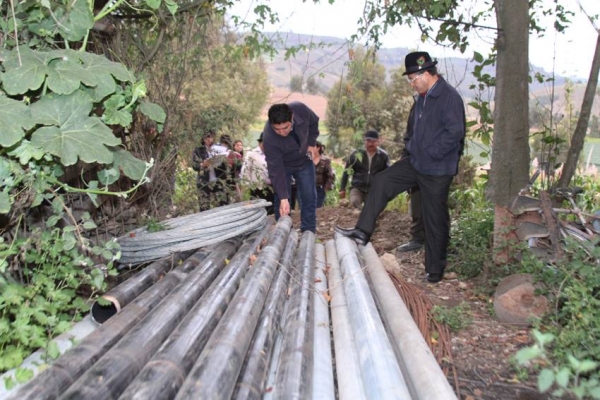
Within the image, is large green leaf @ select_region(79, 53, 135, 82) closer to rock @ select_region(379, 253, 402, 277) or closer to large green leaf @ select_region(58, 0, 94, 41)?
large green leaf @ select_region(58, 0, 94, 41)

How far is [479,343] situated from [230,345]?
1731 mm

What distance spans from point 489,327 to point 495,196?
1824mm

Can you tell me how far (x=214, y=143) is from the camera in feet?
18.4

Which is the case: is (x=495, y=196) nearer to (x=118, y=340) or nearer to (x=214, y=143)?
(x=214, y=143)

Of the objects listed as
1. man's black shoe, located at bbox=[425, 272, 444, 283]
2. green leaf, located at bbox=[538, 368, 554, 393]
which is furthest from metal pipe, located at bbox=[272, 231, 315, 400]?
man's black shoe, located at bbox=[425, 272, 444, 283]

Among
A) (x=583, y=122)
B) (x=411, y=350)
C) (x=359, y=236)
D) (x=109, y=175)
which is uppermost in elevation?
(x=109, y=175)

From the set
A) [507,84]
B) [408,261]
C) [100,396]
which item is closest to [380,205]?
[408,261]

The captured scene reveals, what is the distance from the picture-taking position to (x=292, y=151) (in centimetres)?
500

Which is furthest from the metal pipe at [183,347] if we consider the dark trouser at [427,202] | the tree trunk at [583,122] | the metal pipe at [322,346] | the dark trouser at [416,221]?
the tree trunk at [583,122]

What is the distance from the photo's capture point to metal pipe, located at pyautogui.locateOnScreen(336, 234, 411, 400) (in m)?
1.97

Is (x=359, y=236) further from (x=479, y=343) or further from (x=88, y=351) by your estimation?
(x=88, y=351)

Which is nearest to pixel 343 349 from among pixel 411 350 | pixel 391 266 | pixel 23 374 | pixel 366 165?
pixel 411 350

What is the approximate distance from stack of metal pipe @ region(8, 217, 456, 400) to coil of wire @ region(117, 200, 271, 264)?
0.14 meters

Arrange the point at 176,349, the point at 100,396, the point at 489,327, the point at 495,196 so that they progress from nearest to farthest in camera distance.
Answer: the point at 100,396, the point at 176,349, the point at 489,327, the point at 495,196
